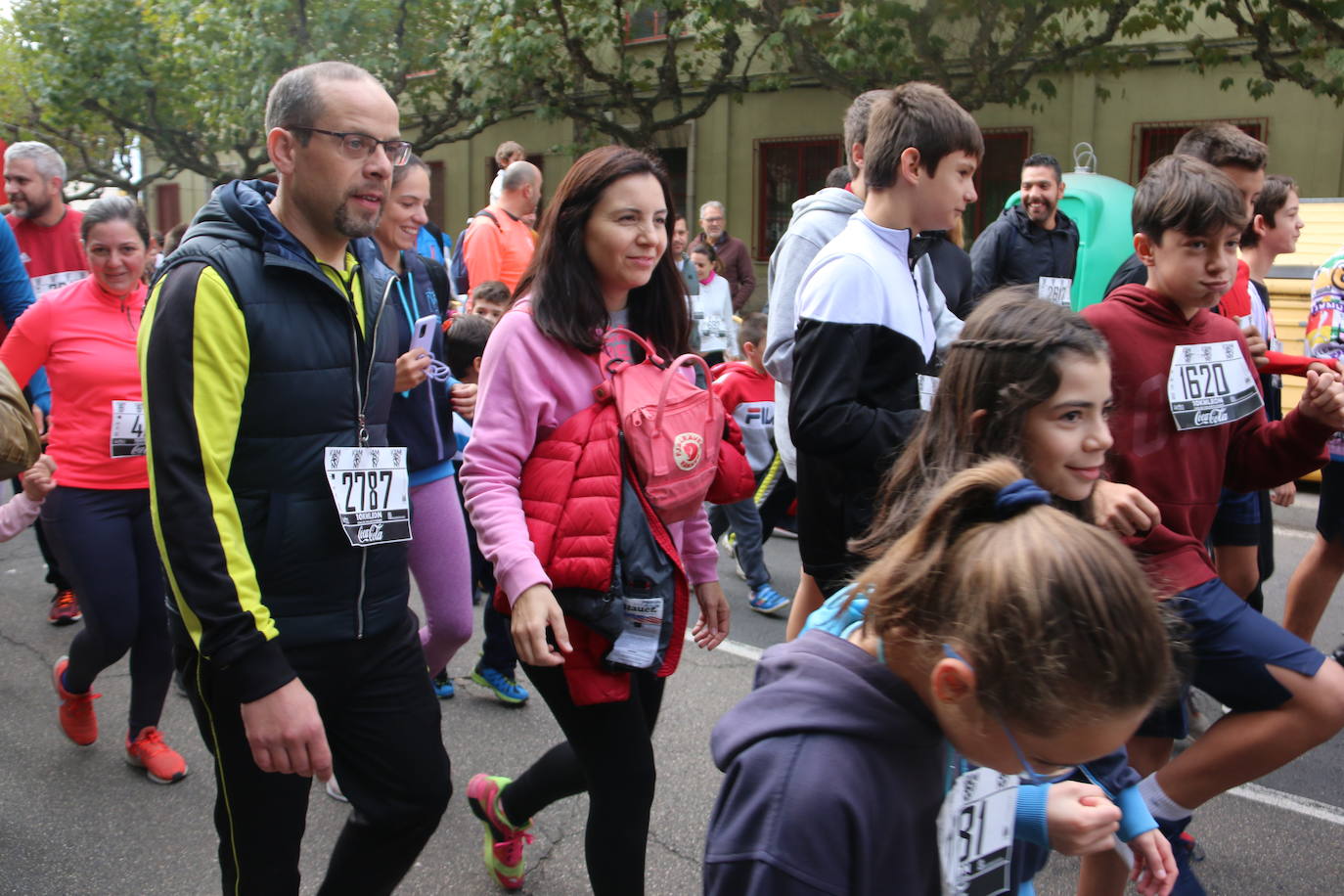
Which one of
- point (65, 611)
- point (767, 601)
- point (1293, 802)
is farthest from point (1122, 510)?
point (65, 611)

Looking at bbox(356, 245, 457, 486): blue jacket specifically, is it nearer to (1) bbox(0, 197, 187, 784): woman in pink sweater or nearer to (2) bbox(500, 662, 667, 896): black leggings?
(1) bbox(0, 197, 187, 784): woman in pink sweater

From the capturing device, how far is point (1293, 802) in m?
3.64

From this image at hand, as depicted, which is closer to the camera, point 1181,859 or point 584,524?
point 584,524

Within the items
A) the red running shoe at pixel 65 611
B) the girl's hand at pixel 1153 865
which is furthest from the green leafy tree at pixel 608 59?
the girl's hand at pixel 1153 865

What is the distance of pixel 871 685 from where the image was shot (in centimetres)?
142

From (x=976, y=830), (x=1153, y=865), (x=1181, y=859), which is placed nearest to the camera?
(x=976, y=830)

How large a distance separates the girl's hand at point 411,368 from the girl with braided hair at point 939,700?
6.06 ft

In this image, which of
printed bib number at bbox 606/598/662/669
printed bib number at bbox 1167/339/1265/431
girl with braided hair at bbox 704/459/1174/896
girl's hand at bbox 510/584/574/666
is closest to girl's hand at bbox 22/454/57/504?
girl's hand at bbox 510/584/574/666

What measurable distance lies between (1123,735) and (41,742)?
3.95 metres

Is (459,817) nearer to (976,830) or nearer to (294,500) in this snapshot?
(294,500)

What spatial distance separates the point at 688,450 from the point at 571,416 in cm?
26

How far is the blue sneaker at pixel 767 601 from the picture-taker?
18.8 feet

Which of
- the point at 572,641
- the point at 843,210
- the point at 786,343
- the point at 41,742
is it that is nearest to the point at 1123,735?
the point at 572,641

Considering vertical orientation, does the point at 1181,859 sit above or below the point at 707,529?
below
